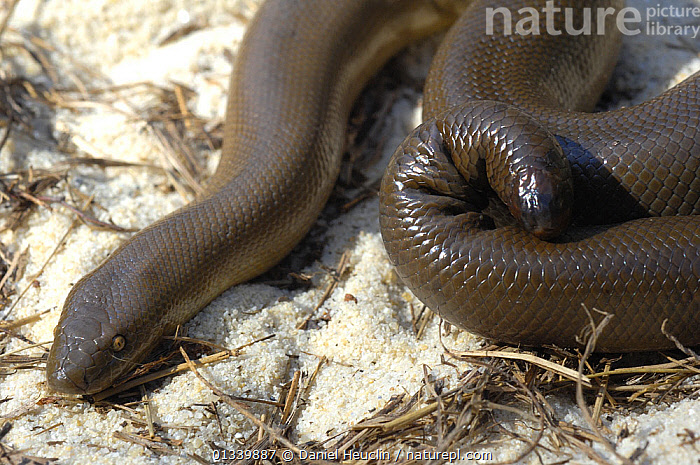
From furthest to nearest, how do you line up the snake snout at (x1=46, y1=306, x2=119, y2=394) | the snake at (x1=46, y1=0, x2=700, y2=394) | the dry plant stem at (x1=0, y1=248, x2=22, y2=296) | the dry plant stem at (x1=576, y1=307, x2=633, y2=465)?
1. the dry plant stem at (x1=0, y1=248, x2=22, y2=296)
2. the snake snout at (x1=46, y1=306, x2=119, y2=394)
3. the snake at (x1=46, y1=0, x2=700, y2=394)
4. the dry plant stem at (x1=576, y1=307, x2=633, y2=465)

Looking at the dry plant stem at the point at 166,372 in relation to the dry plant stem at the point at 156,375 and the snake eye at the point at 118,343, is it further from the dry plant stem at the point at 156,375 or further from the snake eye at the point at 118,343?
the snake eye at the point at 118,343

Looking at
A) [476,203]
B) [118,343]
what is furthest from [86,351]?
[476,203]

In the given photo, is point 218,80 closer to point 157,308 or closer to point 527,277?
point 157,308

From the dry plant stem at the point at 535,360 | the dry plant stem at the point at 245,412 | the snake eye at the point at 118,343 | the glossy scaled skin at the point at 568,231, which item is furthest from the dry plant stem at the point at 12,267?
the dry plant stem at the point at 535,360

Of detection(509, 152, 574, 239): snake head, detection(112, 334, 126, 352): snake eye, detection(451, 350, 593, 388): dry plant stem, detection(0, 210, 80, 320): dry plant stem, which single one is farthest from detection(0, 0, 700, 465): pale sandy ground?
detection(509, 152, 574, 239): snake head

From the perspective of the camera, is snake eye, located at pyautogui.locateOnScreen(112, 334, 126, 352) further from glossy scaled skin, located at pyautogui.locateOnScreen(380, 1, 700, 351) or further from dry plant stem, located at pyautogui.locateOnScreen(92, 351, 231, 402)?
glossy scaled skin, located at pyautogui.locateOnScreen(380, 1, 700, 351)

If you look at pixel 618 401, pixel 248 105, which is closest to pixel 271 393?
pixel 618 401
